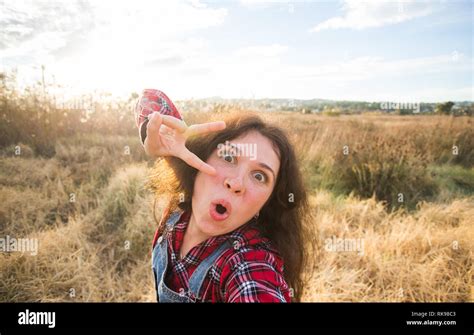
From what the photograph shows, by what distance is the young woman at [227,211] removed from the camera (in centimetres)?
112

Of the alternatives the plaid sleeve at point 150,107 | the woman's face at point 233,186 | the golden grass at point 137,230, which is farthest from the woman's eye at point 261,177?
the golden grass at point 137,230

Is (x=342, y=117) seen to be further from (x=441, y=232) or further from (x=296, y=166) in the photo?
(x=296, y=166)

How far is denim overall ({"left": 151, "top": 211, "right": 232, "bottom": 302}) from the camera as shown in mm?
1182

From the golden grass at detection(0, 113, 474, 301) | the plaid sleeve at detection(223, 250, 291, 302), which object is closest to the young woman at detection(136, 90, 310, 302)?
the plaid sleeve at detection(223, 250, 291, 302)

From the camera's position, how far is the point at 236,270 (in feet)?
3.57

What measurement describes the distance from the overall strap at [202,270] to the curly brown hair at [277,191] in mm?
240

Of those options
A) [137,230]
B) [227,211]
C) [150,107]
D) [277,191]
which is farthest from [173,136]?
[137,230]

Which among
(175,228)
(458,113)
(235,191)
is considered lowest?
(175,228)

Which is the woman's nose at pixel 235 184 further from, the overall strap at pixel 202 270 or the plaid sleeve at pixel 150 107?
the plaid sleeve at pixel 150 107

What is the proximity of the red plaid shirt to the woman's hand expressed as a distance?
0.23 m

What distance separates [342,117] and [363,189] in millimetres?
1630

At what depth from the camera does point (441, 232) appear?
2453mm
